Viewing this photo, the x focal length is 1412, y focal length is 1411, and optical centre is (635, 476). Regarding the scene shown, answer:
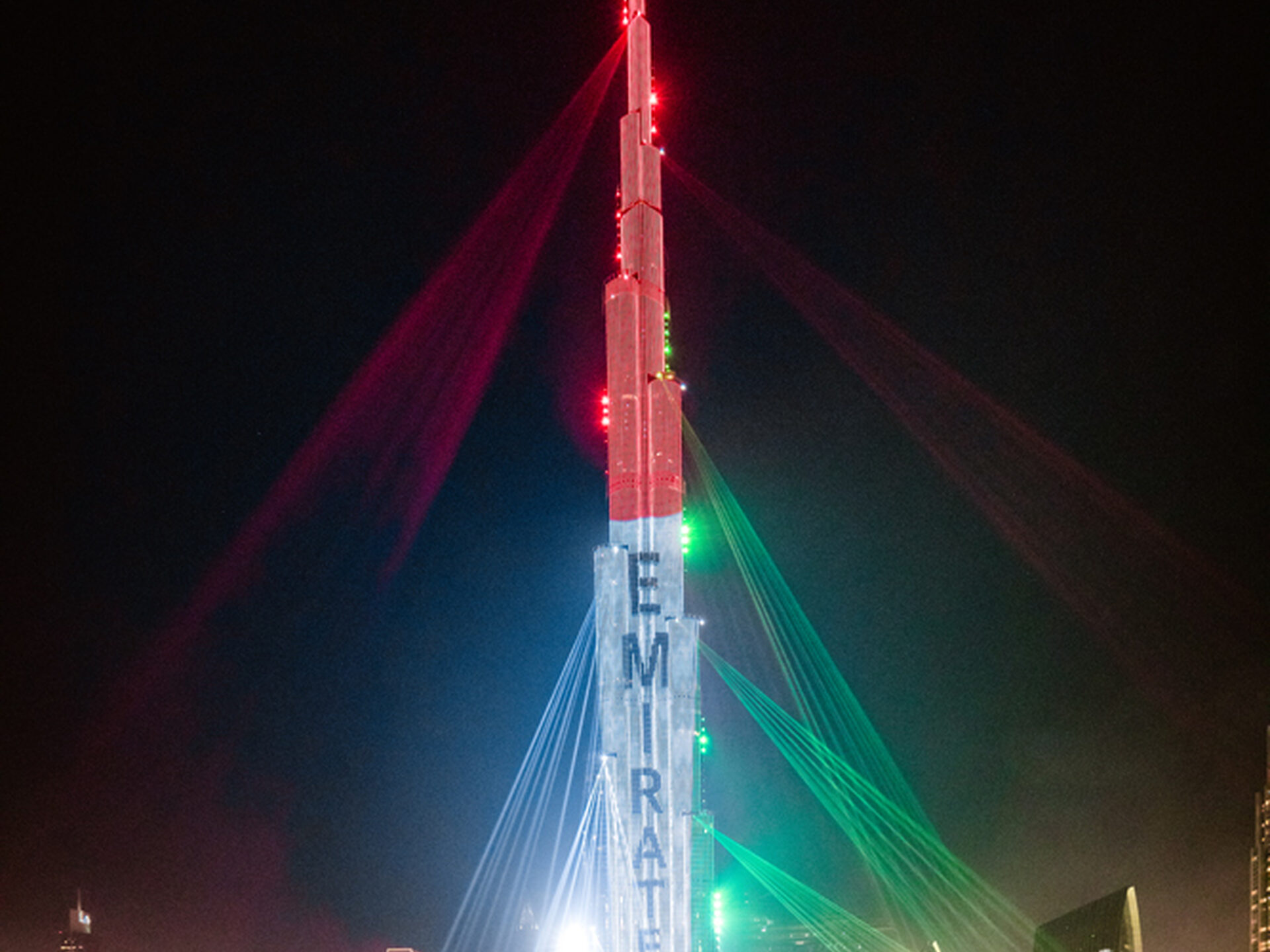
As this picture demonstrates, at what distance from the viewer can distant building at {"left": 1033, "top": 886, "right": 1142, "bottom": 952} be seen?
192 feet

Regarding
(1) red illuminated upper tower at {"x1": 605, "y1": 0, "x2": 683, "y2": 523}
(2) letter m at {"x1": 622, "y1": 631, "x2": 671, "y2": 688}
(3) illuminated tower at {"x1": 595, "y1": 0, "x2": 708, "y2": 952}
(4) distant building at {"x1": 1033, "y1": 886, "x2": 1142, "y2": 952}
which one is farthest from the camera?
(4) distant building at {"x1": 1033, "y1": 886, "x2": 1142, "y2": 952}

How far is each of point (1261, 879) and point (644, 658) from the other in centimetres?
3630

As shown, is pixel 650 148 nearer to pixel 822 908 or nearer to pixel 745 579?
pixel 745 579

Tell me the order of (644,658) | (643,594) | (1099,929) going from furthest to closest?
(1099,929) < (643,594) < (644,658)

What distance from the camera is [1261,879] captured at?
69188mm

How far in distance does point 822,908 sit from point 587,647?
36289 mm

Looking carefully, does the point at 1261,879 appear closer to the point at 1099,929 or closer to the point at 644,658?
the point at 1099,929

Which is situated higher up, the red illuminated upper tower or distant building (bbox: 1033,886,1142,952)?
the red illuminated upper tower

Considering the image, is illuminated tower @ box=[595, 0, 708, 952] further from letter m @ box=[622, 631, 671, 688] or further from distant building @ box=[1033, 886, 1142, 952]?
distant building @ box=[1033, 886, 1142, 952]

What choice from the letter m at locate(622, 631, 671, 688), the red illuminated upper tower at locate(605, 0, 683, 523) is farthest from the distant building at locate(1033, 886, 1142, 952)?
the red illuminated upper tower at locate(605, 0, 683, 523)

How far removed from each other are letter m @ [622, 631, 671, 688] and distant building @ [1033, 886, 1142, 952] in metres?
21.4

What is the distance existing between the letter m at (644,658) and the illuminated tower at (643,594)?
4 cm

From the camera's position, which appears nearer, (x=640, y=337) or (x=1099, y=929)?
(x=640, y=337)

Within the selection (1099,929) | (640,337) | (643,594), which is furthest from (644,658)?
(1099,929)
